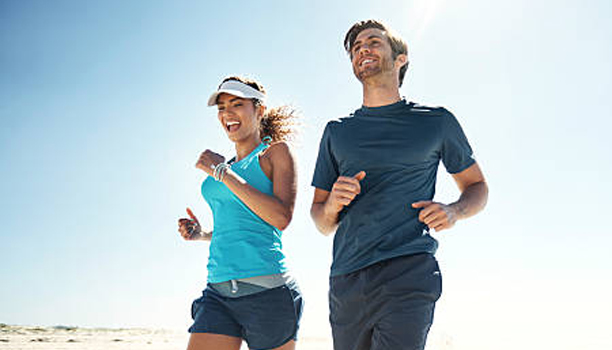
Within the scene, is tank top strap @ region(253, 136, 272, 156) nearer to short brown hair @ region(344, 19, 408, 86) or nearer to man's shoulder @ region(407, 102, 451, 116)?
short brown hair @ region(344, 19, 408, 86)

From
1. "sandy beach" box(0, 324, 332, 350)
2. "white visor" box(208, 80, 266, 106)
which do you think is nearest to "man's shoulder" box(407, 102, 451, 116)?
"white visor" box(208, 80, 266, 106)

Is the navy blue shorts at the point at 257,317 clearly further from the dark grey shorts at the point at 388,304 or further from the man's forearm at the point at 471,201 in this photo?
the man's forearm at the point at 471,201

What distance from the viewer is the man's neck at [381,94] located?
3.17 m

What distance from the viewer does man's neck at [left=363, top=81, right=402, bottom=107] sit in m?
3.17

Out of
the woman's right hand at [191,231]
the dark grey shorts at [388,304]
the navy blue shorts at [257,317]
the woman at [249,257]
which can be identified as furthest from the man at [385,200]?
the woman's right hand at [191,231]

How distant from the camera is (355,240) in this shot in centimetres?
283

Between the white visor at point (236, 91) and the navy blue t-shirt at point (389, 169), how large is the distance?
99 centimetres

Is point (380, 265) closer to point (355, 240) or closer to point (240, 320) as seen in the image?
point (355, 240)

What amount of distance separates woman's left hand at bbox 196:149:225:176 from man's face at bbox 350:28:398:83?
3.63 ft

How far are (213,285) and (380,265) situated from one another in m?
1.37

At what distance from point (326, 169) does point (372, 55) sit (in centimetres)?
72

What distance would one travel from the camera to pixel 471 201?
112 inches

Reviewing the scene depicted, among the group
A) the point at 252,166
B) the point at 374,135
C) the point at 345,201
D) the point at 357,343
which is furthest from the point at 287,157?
the point at 357,343

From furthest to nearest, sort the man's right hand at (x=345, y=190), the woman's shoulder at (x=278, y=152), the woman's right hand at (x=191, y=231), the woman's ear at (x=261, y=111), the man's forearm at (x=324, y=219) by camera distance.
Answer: the woman's right hand at (x=191, y=231) < the woman's ear at (x=261, y=111) < the woman's shoulder at (x=278, y=152) < the man's forearm at (x=324, y=219) < the man's right hand at (x=345, y=190)
